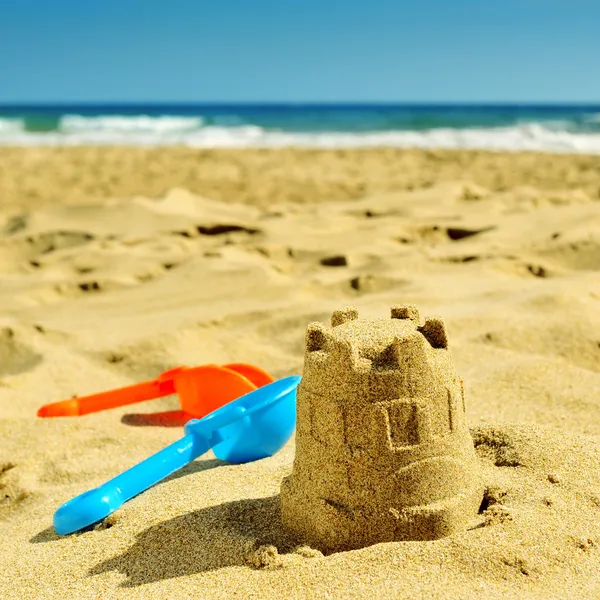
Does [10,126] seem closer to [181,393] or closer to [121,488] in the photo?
[181,393]

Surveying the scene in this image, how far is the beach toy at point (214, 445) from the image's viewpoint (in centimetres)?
173

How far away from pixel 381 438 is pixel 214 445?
67cm

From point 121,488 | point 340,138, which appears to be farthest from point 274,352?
point 340,138

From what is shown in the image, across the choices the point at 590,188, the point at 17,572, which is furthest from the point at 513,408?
the point at 590,188

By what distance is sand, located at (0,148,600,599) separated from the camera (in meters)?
1.47

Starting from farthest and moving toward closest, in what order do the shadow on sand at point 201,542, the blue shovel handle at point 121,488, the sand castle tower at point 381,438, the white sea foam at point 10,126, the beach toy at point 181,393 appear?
the white sea foam at point 10,126
the beach toy at point 181,393
the blue shovel handle at point 121,488
the shadow on sand at point 201,542
the sand castle tower at point 381,438

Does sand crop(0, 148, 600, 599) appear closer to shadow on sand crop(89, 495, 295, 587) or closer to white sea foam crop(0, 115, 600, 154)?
shadow on sand crop(89, 495, 295, 587)

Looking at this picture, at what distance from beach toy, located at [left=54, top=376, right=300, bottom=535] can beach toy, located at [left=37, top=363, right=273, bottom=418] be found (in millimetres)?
347

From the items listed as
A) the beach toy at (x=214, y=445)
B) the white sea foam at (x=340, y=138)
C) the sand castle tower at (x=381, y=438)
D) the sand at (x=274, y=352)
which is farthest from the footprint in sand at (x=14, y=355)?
the white sea foam at (x=340, y=138)

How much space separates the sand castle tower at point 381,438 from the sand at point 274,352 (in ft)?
0.17

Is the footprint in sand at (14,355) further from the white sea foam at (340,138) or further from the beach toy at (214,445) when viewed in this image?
the white sea foam at (340,138)

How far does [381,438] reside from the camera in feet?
4.70

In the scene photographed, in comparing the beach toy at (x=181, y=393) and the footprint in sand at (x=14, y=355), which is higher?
the beach toy at (x=181, y=393)

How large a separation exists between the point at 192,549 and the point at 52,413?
1115 millimetres
